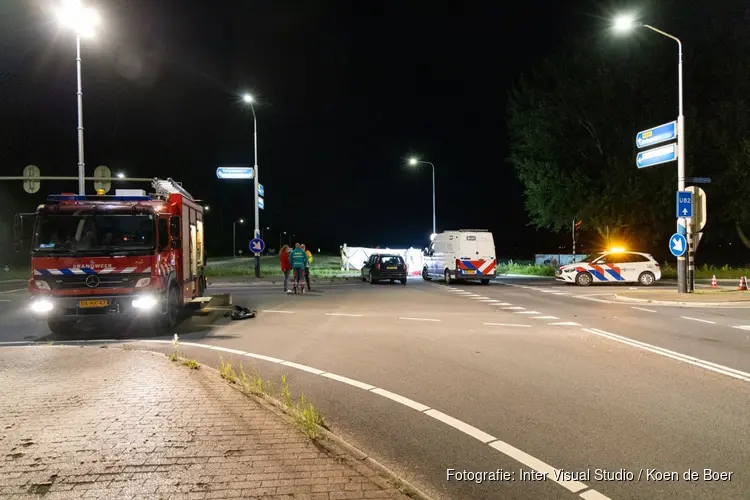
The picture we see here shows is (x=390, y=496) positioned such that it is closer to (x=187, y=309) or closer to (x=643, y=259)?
(x=187, y=309)

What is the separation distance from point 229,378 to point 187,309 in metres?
7.55

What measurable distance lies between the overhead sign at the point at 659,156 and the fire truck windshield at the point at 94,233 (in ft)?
54.8

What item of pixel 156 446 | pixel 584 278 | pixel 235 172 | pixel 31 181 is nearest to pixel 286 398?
pixel 156 446

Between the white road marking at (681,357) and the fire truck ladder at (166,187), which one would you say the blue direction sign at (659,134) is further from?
the fire truck ladder at (166,187)

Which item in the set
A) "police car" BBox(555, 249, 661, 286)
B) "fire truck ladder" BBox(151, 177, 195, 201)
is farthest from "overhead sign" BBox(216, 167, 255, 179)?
"police car" BBox(555, 249, 661, 286)

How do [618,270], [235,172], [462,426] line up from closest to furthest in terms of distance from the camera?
1. [462,426]
2. [618,270]
3. [235,172]

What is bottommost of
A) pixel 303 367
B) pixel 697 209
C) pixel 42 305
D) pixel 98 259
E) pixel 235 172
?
pixel 303 367

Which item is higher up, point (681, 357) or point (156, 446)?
point (156, 446)

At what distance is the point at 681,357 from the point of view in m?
8.66

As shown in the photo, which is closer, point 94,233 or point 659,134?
point 94,233

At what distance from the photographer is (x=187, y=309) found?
13.8 metres

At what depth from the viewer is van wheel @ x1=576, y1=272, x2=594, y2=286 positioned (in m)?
25.1

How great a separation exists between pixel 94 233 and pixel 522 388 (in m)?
8.59

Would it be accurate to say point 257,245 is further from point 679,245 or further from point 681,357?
point 681,357
